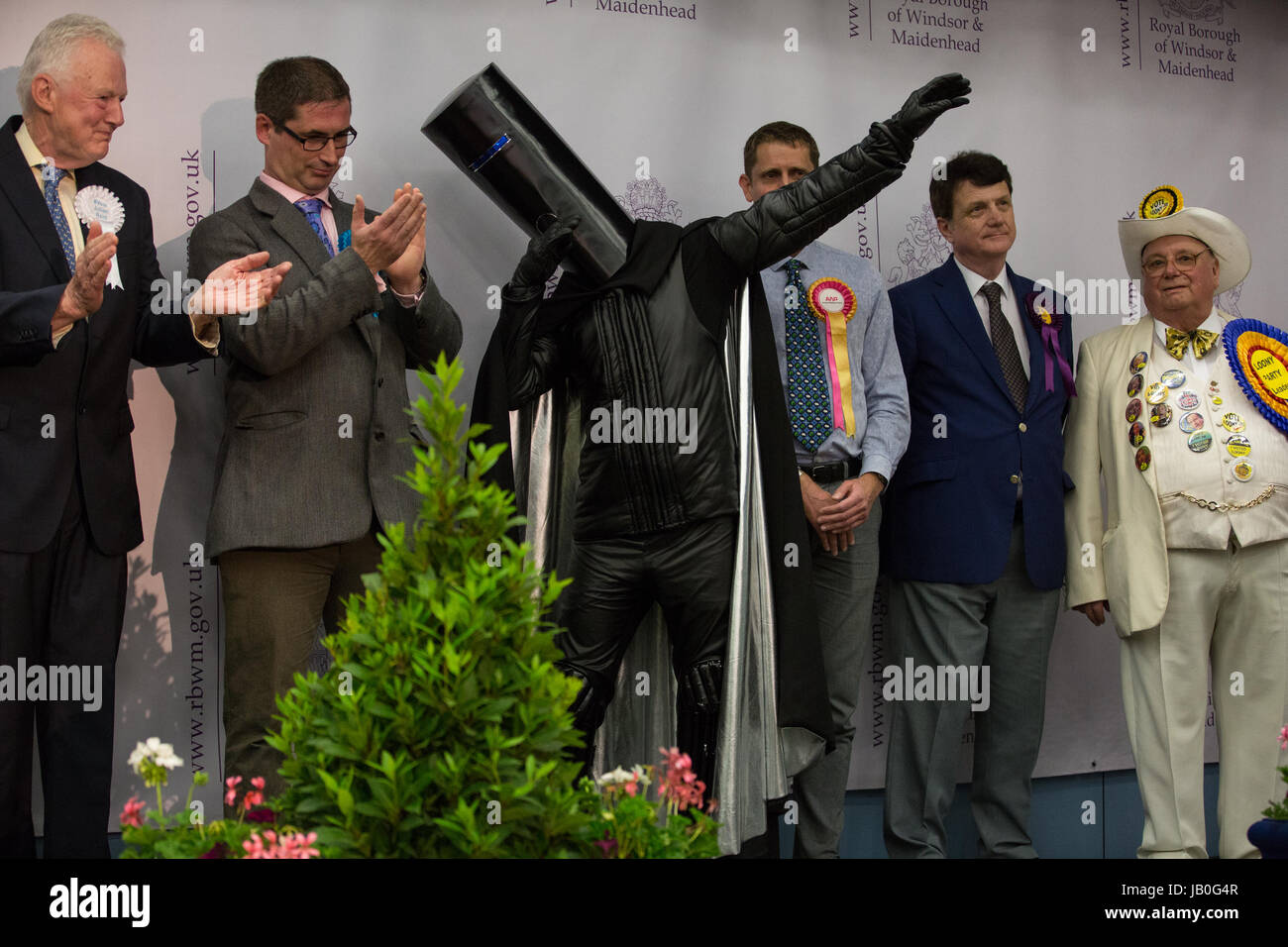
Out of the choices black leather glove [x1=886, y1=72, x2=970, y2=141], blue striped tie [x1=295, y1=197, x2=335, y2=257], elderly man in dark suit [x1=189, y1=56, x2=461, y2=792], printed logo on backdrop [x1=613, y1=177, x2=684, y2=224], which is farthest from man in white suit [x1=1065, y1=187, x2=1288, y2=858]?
blue striped tie [x1=295, y1=197, x2=335, y2=257]

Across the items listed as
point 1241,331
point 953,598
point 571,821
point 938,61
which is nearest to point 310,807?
point 571,821

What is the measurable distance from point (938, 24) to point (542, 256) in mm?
2152

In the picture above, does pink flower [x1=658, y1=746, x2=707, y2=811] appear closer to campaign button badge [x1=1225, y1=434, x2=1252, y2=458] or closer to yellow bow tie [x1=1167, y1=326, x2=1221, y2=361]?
campaign button badge [x1=1225, y1=434, x2=1252, y2=458]

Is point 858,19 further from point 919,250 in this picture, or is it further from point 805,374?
point 805,374

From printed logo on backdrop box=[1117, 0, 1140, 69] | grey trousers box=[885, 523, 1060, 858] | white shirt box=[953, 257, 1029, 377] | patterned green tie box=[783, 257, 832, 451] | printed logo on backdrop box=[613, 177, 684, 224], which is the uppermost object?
printed logo on backdrop box=[1117, 0, 1140, 69]

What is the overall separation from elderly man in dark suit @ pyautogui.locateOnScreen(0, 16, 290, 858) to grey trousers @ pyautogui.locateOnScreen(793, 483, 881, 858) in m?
1.79

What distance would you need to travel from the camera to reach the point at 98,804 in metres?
3.32

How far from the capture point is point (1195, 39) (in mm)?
4992

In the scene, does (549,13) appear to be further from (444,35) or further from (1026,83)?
(1026,83)

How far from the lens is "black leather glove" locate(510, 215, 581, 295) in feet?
10.8

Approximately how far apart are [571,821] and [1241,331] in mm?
3090

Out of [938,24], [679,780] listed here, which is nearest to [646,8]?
[938,24]
